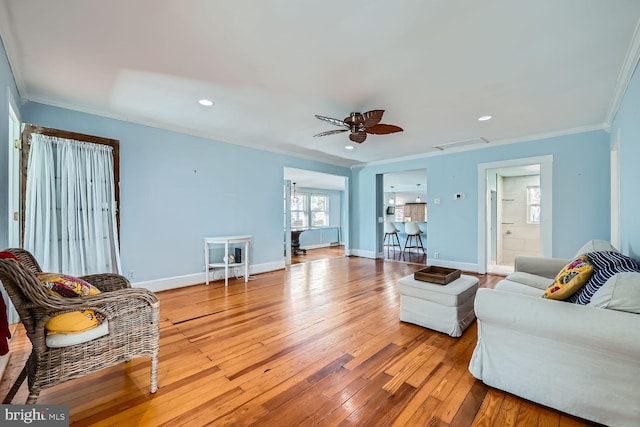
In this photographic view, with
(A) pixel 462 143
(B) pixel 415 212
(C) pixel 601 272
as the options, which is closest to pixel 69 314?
(C) pixel 601 272

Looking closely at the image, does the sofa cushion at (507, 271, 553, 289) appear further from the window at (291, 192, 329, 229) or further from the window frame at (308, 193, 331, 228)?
the window frame at (308, 193, 331, 228)

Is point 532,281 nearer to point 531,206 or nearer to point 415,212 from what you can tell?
point 531,206

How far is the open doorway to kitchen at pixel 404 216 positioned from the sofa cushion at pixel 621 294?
5587mm

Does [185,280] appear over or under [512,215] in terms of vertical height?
under

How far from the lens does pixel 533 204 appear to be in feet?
21.2

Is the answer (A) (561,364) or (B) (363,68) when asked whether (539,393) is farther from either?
(B) (363,68)

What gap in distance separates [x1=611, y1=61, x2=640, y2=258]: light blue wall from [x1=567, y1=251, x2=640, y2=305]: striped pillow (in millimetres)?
706

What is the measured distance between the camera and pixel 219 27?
1947 mm

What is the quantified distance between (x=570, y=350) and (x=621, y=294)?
0.41 m

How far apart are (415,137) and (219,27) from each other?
3.59 m

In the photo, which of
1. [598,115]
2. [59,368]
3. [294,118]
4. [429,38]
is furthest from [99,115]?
[598,115]

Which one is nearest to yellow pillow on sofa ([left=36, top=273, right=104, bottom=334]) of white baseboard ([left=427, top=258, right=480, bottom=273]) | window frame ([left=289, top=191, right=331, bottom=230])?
white baseboard ([left=427, top=258, right=480, bottom=273])

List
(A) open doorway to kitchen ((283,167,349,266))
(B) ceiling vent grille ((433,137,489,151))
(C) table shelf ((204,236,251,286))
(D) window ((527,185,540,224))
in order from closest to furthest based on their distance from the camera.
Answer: (C) table shelf ((204,236,251,286)) → (B) ceiling vent grille ((433,137,489,151)) → (D) window ((527,185,540,224)) → (A) open doorway to kitchen ((283,167,349,266))

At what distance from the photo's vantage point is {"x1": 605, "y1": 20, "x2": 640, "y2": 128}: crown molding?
81.4 inches
